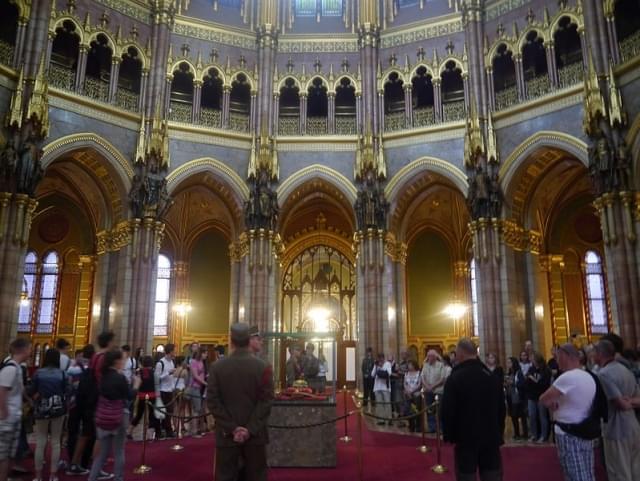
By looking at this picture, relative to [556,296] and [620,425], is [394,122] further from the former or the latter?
[620,425]

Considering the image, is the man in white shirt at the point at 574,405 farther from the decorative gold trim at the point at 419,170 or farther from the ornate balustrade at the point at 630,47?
the decorative gold trim at the point at 419,170

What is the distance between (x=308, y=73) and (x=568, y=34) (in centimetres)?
1103

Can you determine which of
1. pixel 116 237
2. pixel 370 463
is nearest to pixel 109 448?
pixel 370 463

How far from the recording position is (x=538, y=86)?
72.8 feet

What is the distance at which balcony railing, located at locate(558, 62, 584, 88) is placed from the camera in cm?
2086

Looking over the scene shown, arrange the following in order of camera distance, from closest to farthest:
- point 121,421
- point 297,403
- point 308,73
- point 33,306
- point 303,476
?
point 121,421, point 303,476, point 297,403, point 308,73, point 33,306

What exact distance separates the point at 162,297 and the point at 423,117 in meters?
16.2

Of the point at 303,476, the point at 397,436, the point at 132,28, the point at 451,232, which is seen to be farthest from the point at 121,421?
the point at 451,232

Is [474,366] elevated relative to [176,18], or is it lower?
lower

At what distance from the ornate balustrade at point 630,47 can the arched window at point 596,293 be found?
1111cm

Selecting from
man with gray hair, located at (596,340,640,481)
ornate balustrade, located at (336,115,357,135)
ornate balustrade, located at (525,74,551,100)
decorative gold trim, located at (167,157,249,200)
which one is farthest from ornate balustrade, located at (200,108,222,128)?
man with gray hair, located at (596,340,640,481)

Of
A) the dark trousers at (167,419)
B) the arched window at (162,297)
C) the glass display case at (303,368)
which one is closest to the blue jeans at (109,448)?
the glass display case at (303,368)

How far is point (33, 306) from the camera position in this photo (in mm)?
27719

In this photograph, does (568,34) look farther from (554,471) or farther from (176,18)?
(554,471)
